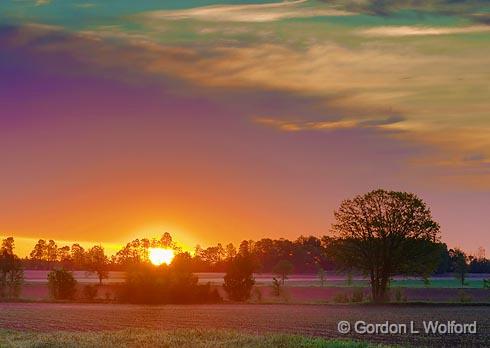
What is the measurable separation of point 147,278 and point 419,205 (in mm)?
37555

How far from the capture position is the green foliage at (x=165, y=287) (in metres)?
105

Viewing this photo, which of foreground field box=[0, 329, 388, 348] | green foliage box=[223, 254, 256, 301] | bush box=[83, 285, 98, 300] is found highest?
green foliage box=[223, 254, 256, 301]

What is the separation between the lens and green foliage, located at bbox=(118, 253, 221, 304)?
10500 cm

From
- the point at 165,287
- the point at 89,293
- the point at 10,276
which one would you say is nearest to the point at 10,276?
the point at 10,276

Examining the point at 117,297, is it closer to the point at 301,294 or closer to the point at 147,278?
the point at 147,278

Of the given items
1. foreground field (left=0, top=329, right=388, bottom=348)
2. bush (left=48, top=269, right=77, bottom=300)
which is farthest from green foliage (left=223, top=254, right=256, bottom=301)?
foreground field (left=0, top=329, right=388, bottom=348)

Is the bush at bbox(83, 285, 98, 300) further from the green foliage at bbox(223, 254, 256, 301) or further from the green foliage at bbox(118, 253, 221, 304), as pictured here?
the green foliage at bbox(223, 254, 256, 301)

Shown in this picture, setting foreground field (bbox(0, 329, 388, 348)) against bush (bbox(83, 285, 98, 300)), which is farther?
bush (bbox(83, 285, 98, 300))

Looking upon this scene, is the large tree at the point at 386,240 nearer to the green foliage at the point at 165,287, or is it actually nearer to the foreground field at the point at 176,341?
the green foliage at the point at 165,287

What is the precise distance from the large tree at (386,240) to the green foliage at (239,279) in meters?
13.9

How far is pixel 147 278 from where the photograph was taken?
347 feet

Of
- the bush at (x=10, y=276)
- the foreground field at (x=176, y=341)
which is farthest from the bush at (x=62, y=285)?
the foreground field at (x=176, y=341)

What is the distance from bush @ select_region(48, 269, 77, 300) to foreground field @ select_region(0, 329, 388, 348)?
221 feet

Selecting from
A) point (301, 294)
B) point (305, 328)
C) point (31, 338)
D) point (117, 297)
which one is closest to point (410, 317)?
point (305, 328)
